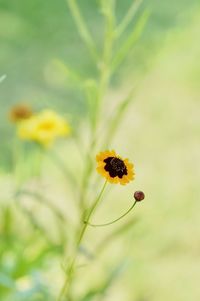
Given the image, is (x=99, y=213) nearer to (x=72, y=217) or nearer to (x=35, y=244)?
(x=72, y=217)

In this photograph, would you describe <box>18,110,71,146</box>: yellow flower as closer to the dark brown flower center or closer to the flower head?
the flower head

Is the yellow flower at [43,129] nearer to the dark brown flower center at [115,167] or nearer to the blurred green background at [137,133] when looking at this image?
the blurred green background at [137,133]

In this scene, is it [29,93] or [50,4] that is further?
[50,4]

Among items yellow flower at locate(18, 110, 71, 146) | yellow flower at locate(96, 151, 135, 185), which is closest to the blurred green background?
yellow flower at locate(18, 110, 71, 146)

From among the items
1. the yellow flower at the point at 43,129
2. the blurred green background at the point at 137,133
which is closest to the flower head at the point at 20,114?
the yellow flower at the point at 43,129

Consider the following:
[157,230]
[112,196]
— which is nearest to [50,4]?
[112,196]

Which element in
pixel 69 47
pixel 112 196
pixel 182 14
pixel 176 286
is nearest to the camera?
pixel 176 286

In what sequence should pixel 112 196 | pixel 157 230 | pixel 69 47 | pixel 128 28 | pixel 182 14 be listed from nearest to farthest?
1. pixel 157 230
2. pixel 112 196
3. pixel 69 47
4. pixel 128 28
5. pixel 182 14

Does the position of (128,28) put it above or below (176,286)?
above
